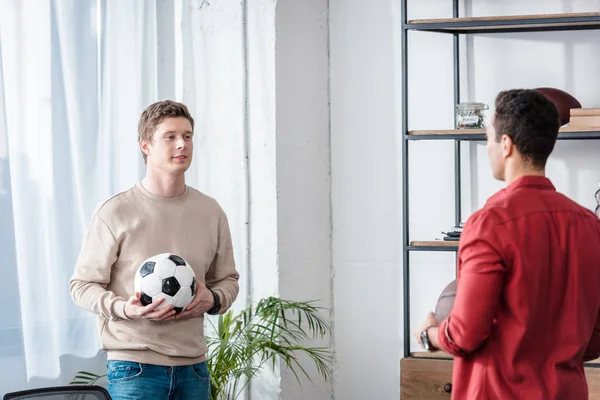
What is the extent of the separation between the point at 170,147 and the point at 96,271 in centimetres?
42

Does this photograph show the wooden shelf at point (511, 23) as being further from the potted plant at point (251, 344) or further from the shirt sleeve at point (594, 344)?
the shirt sleeve at point (594, 344)

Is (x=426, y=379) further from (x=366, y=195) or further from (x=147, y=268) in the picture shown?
(x=147, y=268)

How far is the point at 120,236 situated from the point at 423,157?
177 centimetres

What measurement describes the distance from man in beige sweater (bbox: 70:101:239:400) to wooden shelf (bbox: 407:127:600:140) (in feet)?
3.89

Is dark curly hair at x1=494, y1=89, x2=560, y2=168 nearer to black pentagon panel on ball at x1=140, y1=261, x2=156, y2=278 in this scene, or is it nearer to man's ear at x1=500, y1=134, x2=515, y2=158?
man's ear at x1=500, y1=134, x2=515, y2=158

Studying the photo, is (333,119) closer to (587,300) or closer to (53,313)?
(53,313)

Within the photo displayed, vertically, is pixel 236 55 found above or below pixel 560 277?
above

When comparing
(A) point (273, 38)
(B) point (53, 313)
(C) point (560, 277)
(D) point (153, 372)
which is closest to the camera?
(C) point (560, 277)

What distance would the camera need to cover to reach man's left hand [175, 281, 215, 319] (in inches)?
93.2

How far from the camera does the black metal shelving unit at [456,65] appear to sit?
10.8ft

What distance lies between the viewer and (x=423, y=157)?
147 inches

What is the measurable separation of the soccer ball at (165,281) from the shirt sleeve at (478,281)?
83 cm

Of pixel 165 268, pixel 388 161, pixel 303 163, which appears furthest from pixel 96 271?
pixel 388 161

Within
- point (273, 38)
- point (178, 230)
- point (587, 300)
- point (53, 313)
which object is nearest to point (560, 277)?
point (587, 300)
